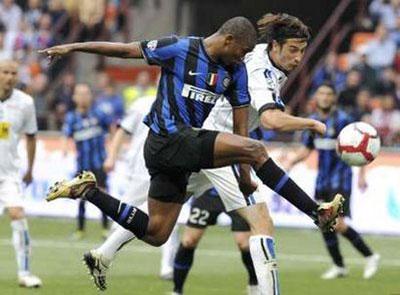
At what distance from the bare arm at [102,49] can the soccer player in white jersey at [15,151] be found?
122 inches

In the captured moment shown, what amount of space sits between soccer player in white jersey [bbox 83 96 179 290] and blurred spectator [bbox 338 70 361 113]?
640 cm

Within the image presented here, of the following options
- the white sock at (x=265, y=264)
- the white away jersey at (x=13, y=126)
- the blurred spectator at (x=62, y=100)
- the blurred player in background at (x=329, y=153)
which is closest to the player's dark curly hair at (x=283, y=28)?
the white sock at (x=265, y=264)

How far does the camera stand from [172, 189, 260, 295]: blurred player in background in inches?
488

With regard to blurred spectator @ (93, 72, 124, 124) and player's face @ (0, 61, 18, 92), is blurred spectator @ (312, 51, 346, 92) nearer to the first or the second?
blurred spectator @ (93, 72, 124, 124)

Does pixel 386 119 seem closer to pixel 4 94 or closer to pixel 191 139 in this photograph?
pixel 4 94

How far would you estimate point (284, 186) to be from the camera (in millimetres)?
10023

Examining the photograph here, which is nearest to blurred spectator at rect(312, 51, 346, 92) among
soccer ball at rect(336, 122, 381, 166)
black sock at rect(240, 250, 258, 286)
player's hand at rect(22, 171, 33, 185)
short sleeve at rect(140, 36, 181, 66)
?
player's hand at rect(22, 171, 33, 185)

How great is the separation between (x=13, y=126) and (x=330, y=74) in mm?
11572

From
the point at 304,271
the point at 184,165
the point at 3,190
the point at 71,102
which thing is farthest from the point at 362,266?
the point at 71,102

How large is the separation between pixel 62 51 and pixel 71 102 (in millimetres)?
15331

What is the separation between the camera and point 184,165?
33.2 ft

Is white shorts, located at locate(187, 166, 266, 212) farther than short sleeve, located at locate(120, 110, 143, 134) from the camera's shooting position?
No

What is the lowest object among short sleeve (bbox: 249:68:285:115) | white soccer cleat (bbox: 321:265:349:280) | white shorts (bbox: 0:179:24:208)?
white soccer cleat (bbox: 321:265:349:280)

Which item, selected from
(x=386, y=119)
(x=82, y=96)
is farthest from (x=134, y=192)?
(x=386, y=119)
